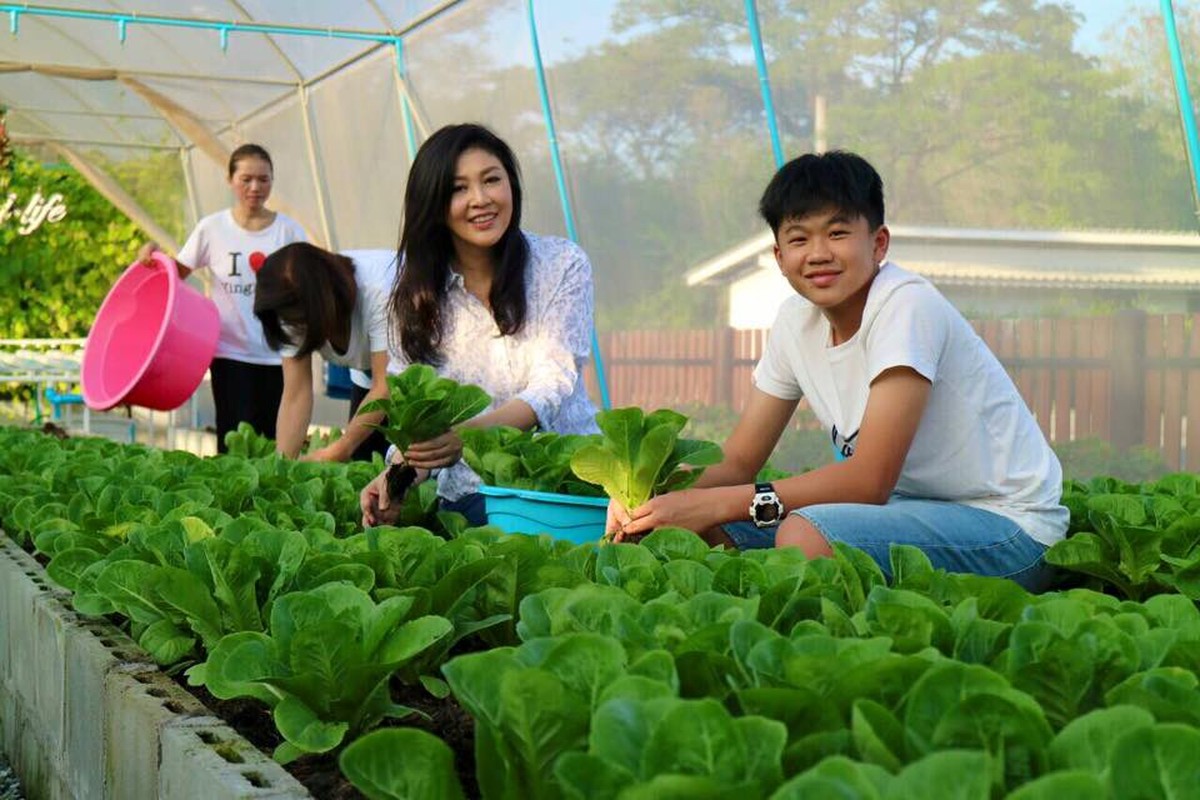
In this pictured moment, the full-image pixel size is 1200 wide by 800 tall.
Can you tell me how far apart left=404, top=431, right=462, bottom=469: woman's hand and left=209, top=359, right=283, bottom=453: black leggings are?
3.96m

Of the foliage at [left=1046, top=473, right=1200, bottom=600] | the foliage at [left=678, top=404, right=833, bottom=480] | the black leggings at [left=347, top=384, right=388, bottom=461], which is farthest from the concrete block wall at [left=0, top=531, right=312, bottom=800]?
the foliage at [left=678, top=404, right=833, bottom=480]

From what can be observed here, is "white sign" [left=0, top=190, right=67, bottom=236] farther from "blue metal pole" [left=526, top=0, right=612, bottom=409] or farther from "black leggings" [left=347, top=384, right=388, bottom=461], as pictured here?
"black leggings" [left=347, top=384, right=388, bottom=461]

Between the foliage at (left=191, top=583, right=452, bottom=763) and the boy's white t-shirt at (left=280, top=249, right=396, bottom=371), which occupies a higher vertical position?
the boy's white t-shirt at (left=280, top=249, right=396, bottom=371)

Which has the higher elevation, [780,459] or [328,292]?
[328,292]

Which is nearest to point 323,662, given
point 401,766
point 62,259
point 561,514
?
point 401,766

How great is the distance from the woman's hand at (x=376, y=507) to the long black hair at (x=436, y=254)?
67cm

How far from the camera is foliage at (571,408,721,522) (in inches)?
112

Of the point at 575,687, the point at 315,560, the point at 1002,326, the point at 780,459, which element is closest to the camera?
the point at 575,687

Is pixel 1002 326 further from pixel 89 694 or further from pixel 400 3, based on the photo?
pixel 400 3

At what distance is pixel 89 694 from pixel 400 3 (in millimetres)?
8291

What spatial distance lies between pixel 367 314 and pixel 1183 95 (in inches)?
110

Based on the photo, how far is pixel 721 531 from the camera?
3.15 m

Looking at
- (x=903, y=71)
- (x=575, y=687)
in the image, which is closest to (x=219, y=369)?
(x=903, y=71)

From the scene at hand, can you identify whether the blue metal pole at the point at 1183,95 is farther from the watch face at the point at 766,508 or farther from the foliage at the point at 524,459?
the watch face at the point at 766,508
